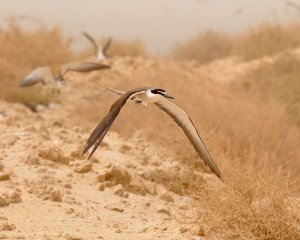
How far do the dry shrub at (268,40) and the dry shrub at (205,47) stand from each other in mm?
2292

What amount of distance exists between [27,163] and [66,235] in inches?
62.9

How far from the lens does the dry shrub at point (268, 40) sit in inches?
559

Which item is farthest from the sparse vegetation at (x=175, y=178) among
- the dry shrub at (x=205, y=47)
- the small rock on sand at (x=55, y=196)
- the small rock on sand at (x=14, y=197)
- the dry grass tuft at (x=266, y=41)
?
the dry shrub at (x=205, y=47)

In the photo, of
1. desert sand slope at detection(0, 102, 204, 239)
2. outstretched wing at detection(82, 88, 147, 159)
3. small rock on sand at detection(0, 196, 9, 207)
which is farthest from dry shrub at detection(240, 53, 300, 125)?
outstretched wing at detection(82, 88, 147, 159)

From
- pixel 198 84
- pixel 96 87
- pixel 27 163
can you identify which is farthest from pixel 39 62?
pixel 27 163

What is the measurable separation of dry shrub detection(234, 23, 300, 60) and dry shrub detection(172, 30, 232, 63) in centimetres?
229

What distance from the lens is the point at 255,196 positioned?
387 cm

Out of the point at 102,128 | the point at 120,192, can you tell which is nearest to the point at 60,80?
the point at 120,192

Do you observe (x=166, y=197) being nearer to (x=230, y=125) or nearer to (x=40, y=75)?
(x=230, y=125)

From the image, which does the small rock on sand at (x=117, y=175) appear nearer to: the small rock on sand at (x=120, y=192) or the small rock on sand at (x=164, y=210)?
the small rock on sand at (x=120, y=192)

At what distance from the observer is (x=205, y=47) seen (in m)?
17.4

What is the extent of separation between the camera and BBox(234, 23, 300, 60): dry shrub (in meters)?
14.2

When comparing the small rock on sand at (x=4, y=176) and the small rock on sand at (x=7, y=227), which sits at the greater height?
the small rock on sand at (x=4, y=176)

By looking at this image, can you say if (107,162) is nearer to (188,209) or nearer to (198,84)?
(188,209)
